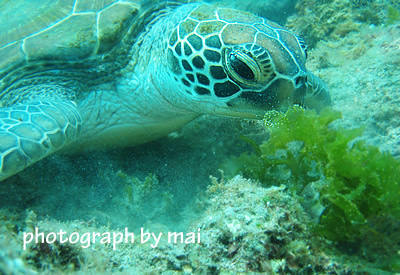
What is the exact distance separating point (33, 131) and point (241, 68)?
1585mm

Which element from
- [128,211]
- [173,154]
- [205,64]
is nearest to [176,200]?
[128,211]

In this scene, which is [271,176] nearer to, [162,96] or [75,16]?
[162,96]

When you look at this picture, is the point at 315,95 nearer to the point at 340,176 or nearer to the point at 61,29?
the point at 340,176

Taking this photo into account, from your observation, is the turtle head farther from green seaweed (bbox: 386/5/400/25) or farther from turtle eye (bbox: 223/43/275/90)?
green seaweed (bbox: 386/5/400/25)

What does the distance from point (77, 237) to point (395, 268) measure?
159 cm

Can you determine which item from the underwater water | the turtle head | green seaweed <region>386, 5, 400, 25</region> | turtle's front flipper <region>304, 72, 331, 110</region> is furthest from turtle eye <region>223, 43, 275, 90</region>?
green seaweed <region>386, 5, 400, 25</region>

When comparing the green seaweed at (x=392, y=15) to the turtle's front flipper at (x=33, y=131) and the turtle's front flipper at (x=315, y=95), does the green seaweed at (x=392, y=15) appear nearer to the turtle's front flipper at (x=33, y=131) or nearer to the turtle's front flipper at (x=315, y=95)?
the turtle's front flipper at (x=315, y=95)

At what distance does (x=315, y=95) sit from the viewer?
244 cm

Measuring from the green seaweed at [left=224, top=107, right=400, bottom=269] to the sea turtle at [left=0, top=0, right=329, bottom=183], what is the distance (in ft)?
1.16

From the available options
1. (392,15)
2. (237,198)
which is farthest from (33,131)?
(392,15)

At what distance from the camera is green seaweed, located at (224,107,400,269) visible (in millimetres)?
1247

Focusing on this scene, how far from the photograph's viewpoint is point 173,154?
8.89 ft

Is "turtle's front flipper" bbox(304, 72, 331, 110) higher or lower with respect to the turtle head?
lower

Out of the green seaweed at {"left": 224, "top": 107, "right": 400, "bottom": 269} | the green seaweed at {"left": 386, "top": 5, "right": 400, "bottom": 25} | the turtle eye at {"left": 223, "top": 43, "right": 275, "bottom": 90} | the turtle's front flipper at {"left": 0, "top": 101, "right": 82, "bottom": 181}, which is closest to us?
the green seaweed at {"left": 224, "top": 107, "right": 400, "bottom": 269}
